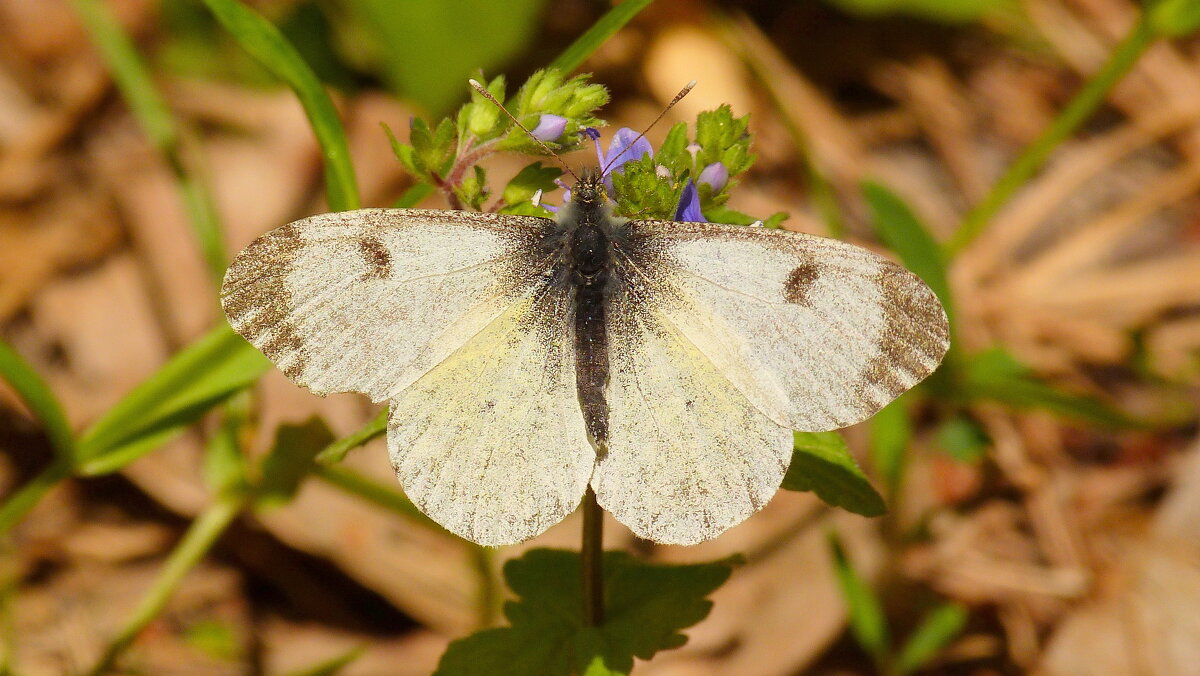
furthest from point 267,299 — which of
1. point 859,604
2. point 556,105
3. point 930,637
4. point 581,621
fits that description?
point 930,637

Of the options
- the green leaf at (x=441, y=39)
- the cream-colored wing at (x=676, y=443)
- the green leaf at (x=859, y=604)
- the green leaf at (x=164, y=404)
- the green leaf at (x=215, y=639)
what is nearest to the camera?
the cream-colored wing at (x=676, y=443)

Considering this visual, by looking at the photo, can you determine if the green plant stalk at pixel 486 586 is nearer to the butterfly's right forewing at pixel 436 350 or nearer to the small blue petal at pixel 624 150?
the butterfly's right forewing at pixel 436 350

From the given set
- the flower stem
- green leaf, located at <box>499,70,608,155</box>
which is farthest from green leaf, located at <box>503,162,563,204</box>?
the flower stem

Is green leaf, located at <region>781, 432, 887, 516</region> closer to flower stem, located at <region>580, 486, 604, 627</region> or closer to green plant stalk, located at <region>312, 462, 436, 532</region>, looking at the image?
flower stem, located at <region>580, 486, 604, 627</region>

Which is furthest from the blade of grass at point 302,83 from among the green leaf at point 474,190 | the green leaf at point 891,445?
the green leaf at point 891,445

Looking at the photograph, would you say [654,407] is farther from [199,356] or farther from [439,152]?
[199,356]

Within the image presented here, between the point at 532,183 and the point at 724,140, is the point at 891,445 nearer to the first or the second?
the point at 724,140
